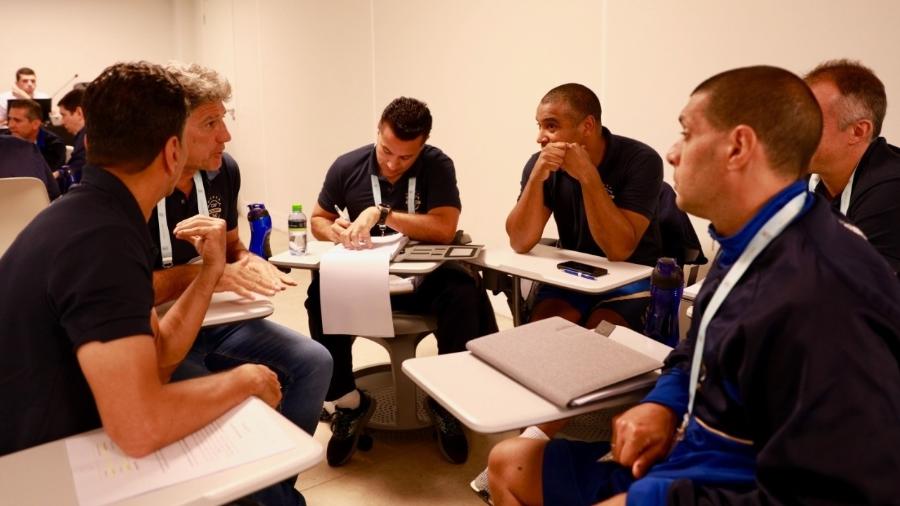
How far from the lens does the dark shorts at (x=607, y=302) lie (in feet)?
7.71

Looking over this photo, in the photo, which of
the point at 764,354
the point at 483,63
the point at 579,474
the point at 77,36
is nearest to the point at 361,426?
the point at 579,474

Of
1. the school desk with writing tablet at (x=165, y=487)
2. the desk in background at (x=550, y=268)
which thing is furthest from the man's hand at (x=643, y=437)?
the desk in background at (x=550, y=268)

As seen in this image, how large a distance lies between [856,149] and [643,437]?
129cm

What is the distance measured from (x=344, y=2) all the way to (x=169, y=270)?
384 cm

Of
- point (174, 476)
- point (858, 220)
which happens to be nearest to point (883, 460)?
point (174, 476)

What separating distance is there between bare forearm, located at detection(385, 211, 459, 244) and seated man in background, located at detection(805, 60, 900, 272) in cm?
137

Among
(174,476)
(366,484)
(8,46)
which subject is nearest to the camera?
(174,476)

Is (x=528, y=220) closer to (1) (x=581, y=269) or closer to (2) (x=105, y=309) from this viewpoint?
(1) (x=581, y=269)

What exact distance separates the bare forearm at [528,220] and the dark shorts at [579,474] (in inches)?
49.0

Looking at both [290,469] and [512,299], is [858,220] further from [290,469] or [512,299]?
[290,469]

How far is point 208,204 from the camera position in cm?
239

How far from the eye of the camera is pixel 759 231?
1093 mm

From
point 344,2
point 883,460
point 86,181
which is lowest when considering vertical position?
point 883,460

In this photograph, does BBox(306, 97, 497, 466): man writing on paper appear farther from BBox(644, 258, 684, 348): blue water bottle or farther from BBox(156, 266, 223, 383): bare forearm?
BBox(156, 266, 223, 383): bare forearm
